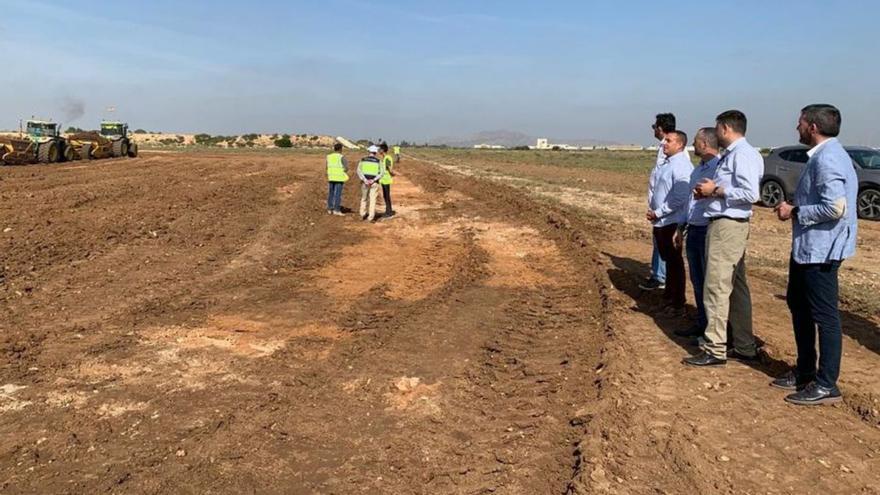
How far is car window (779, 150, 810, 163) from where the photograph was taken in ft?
50.1

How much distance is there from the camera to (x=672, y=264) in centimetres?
646

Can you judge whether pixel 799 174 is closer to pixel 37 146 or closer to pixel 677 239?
pixel 677 239

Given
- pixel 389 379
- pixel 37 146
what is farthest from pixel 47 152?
pixel 389 379

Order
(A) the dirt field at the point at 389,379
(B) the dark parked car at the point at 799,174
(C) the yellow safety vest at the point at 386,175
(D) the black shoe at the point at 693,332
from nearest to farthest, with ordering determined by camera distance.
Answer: (A) the dirt field at the point at 389,379, (D) the black shoe at the point at 693,332, (C) the yellow safety vest at the point at 386,175, (B) the dark parked car at the point at 799,174

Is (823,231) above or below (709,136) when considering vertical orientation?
below

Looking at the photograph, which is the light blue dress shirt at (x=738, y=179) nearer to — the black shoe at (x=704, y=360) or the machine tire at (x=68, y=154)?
the black shoe at (x=704, y=360)

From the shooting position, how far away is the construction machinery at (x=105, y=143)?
32.6 m

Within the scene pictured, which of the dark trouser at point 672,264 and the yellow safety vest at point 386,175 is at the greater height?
the yellow safety vest at point 386,175

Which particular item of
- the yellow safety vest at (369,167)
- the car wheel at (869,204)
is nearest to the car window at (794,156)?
the car wheel at (869,204)

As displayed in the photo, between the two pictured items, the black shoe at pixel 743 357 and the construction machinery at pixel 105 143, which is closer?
the black shoe at pixel 743 357

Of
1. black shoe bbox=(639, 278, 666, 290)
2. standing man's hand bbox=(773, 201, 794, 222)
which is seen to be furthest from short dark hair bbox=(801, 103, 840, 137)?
black shoe bbox=(639, 278, 666, 290)

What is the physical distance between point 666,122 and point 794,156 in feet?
35.8

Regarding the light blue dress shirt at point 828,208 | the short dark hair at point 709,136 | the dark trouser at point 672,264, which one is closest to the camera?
the light blue dress shirt at point 828,208

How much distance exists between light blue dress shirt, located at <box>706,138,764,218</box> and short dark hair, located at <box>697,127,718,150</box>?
46 cm
